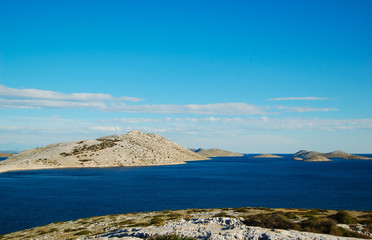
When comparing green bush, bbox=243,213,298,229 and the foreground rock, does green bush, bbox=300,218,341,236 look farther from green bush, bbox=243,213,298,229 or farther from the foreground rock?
the foreground rock

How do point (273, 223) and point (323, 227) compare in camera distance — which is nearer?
point (323, 227)

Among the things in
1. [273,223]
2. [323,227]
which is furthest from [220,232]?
[323,227]

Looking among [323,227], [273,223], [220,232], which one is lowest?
[220,232]

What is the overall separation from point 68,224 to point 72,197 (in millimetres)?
40076

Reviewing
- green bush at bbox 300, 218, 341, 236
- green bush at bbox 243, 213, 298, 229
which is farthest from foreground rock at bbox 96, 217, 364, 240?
green bush at bbox 300, 218, 341, 236

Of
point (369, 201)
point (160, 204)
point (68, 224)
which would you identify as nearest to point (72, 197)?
point (160, 204)

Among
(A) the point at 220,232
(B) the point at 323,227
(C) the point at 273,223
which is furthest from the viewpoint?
(C) the point at 273,223

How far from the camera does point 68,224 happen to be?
1750 inches

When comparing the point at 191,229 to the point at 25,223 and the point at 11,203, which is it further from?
the point at 11,203

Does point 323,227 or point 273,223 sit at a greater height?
point 273,223

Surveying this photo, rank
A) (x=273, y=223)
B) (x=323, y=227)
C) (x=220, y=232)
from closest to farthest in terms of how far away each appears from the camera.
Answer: (x=220, y=232)
(x=323, y=227)
(x=273, y=223)

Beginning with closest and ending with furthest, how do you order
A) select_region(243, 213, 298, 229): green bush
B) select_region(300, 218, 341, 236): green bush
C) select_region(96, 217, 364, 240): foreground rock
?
select_region(96, 217, 364, 240): foreground rock < select_region(300, 218, 341, 236): green bush < select_region(243, 213, 298, 229): green bush

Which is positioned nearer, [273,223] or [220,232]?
[220,232]

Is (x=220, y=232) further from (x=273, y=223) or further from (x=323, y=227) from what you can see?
(x=323, y=227)
